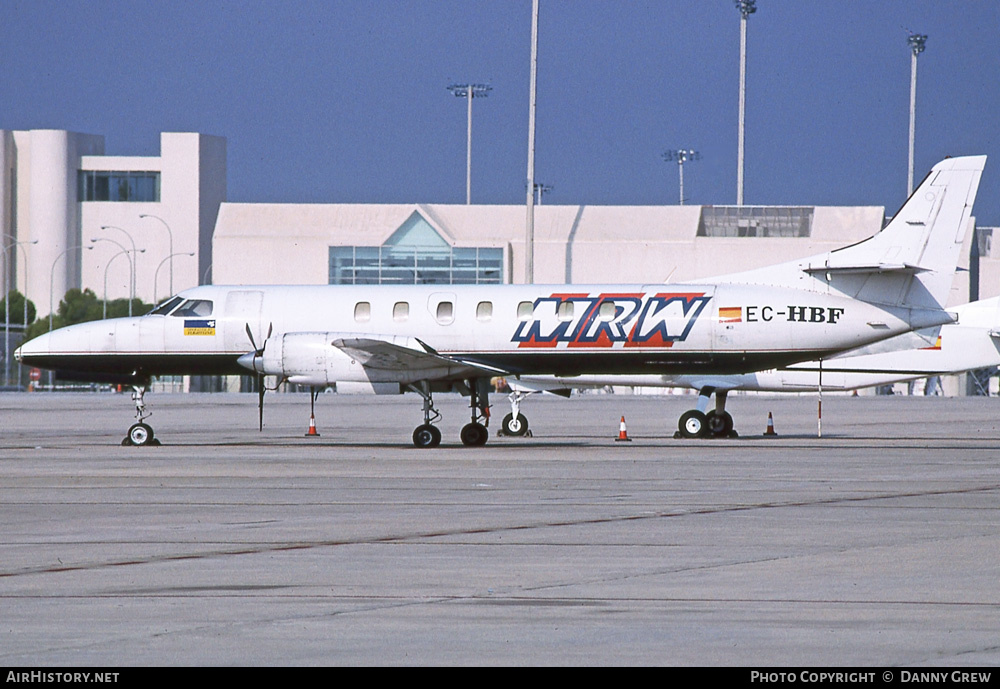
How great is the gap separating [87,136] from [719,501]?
419ft

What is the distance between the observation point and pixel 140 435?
27297mm

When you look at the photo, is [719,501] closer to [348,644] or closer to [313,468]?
[313,468]

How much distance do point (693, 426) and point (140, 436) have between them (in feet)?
40.3

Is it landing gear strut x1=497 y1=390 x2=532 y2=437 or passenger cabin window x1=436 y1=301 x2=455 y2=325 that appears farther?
landing gear strut x1=497 y1=390 x2=532 y2=437

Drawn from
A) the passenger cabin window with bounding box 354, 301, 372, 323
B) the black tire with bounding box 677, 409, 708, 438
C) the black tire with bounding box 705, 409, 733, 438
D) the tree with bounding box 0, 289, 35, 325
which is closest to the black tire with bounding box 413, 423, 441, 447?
the passenger cabin window with bounding box 354, 301, 372, 323

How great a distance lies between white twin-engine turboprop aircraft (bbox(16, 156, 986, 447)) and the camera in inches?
1030

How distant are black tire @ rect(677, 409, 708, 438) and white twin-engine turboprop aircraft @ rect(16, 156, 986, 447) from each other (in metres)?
3.28

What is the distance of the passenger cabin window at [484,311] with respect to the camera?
2734cm

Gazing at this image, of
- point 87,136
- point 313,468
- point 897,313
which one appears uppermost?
point 87,136

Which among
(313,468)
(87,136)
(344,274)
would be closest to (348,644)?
(313,468)

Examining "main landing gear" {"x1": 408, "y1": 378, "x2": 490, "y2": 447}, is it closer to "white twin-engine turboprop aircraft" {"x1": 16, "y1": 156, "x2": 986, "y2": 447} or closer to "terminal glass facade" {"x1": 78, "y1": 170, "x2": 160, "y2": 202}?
"white twin-engine turboprop aircraft" {"x1": 16, "y1": 156, "x2": 986, "y2": 447}

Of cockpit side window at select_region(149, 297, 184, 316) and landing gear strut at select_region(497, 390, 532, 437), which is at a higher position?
cockpit side window at select_region(149, 297, 184, 316)

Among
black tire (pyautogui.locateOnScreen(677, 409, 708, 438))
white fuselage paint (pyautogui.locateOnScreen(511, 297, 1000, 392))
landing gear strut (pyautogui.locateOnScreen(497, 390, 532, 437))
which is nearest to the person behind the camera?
landing gear strut (pyautogui.locateOnScreen(497, 390, 532, 437))

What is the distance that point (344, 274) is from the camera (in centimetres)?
9950
